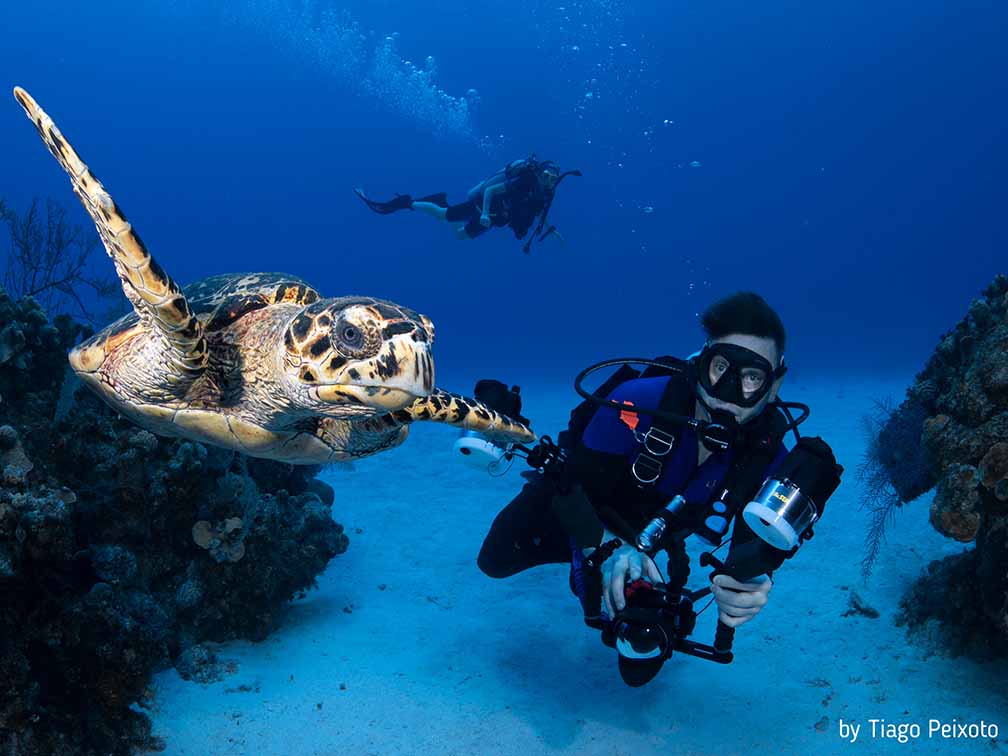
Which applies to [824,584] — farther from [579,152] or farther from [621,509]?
Result: [579,152]

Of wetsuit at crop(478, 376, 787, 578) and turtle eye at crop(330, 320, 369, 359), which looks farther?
wetsuit at crop(478, 376, 787, 578)

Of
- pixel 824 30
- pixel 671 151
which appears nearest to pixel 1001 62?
pixel 824 30

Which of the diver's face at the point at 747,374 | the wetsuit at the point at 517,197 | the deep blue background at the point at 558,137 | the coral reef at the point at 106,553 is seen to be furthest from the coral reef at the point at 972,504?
the deep blue background at the point at 558,137

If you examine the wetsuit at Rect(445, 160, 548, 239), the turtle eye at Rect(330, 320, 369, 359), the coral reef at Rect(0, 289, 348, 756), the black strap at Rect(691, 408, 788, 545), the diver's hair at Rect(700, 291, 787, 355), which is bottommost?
the coral reef at Rect(0, 289, 348, 756)

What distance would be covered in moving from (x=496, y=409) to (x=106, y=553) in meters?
2.36

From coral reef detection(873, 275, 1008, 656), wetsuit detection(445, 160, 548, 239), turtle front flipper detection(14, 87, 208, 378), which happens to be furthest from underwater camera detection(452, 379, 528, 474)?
wetsuit detection(445, 160, 548, 239)

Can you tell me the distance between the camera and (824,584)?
197 inches

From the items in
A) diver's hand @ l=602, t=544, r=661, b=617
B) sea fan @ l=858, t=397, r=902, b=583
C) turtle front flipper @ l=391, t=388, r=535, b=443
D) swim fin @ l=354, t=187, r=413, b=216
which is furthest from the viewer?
swim fin @ l=354, t=187, r=413, b=216

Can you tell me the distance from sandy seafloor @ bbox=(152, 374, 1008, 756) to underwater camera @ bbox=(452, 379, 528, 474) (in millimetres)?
1489

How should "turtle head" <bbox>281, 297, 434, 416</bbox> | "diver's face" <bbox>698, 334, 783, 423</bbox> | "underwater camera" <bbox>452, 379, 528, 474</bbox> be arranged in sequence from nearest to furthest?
"turtle head" <bbox>281, 297, 434, 416</bbox> → "diver's face" <bbox>698, 334, 783, 423</bbox> → "underwater camera" <bbox>452, 379, 528, 474</bbox>

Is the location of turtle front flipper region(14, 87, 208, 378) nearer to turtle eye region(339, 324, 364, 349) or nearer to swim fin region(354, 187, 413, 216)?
turtle eye region(339, 324, 364, 349)

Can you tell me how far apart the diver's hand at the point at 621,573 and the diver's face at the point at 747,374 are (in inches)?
37.9

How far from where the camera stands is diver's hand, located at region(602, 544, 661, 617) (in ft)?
9.12

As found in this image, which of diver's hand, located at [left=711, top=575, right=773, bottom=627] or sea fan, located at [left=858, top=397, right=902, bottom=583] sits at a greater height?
sea fan, located at [left=858, top=397, right=902, bottom=583]
